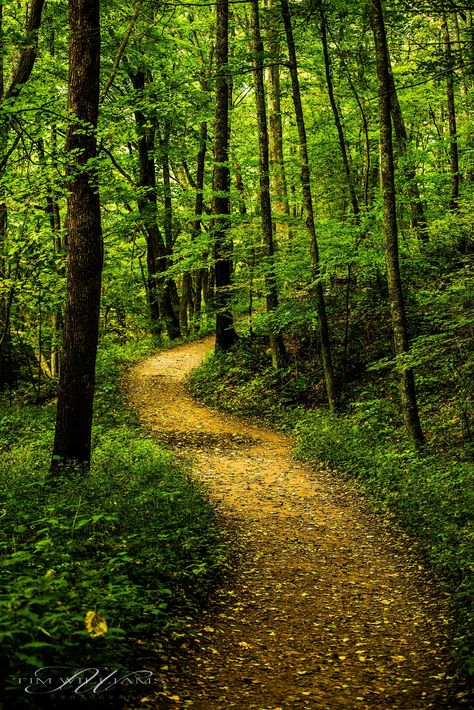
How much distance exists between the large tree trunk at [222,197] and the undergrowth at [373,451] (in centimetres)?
92

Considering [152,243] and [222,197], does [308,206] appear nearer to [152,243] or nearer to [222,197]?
[222,197]

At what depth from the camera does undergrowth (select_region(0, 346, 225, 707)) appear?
147 inches

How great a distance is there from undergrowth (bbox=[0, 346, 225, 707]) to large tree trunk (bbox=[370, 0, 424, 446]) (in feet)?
13.8

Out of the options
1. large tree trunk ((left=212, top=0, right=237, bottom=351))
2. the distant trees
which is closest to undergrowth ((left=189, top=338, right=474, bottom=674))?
the distant trees

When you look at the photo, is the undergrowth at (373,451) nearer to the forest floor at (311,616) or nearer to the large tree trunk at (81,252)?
the forest floor at (311,616)

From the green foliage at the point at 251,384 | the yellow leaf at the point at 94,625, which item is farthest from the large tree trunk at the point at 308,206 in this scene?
the yellow leaf at the point at 94,625

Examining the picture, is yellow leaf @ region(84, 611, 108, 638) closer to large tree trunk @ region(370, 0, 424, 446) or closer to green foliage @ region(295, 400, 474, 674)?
green foliage @ region(295, 400, 474, 674)

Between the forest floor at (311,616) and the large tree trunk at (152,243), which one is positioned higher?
the large tree trunk at (152,243)

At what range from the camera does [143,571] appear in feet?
18.6

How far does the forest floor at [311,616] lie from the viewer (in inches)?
181

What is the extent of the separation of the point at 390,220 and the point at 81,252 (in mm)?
5436

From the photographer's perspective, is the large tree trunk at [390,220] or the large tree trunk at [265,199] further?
the large tree trunk at [265,199]
